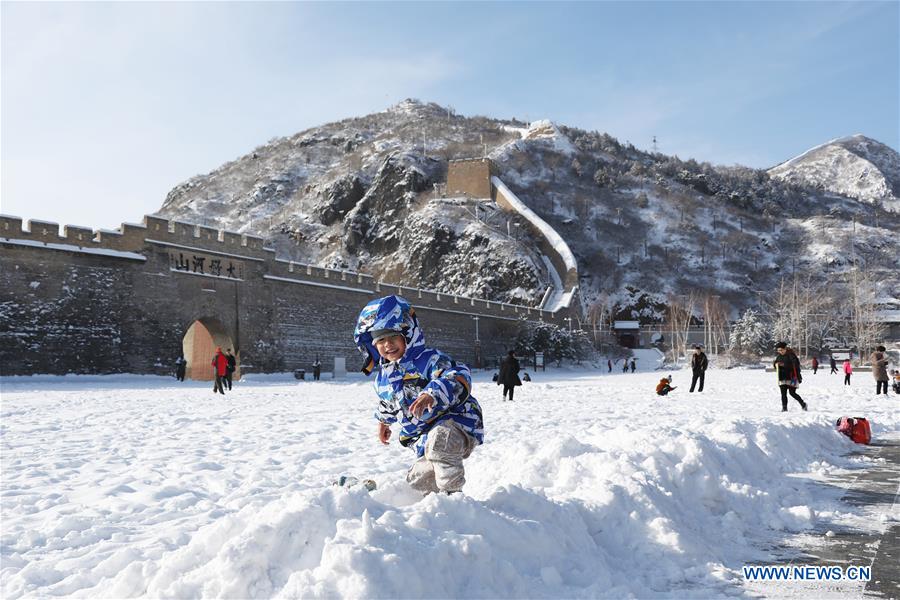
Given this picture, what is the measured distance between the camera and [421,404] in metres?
3.61

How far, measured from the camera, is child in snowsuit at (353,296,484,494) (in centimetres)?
379

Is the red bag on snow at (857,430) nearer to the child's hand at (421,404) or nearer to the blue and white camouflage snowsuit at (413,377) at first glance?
the blue and white camouflage snowsuit at (413,377)

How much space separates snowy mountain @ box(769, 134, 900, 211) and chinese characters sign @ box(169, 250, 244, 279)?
134832 mm

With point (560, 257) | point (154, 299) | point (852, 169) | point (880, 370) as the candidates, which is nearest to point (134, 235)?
point (154, 299)

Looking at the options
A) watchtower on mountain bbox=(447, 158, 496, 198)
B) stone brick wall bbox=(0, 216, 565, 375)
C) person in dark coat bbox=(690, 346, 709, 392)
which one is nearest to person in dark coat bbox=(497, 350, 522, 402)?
person in dark coat bbox=(690, 346, 709, 392)

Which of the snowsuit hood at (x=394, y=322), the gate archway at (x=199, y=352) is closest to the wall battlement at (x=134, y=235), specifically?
the gate archway at (x=199, y=352)

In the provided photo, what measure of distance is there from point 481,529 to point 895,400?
15412 mm

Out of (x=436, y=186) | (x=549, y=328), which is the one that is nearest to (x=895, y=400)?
(x=549, y=328)

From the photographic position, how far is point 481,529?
3021mm

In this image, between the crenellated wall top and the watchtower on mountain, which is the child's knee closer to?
the crenellated wall top

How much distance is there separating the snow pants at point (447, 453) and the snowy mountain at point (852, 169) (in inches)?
5979

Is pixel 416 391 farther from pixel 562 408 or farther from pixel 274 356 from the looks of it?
pixel 274 356

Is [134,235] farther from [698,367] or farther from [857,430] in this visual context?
[857,430]

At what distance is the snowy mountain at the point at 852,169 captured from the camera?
144000 mm
